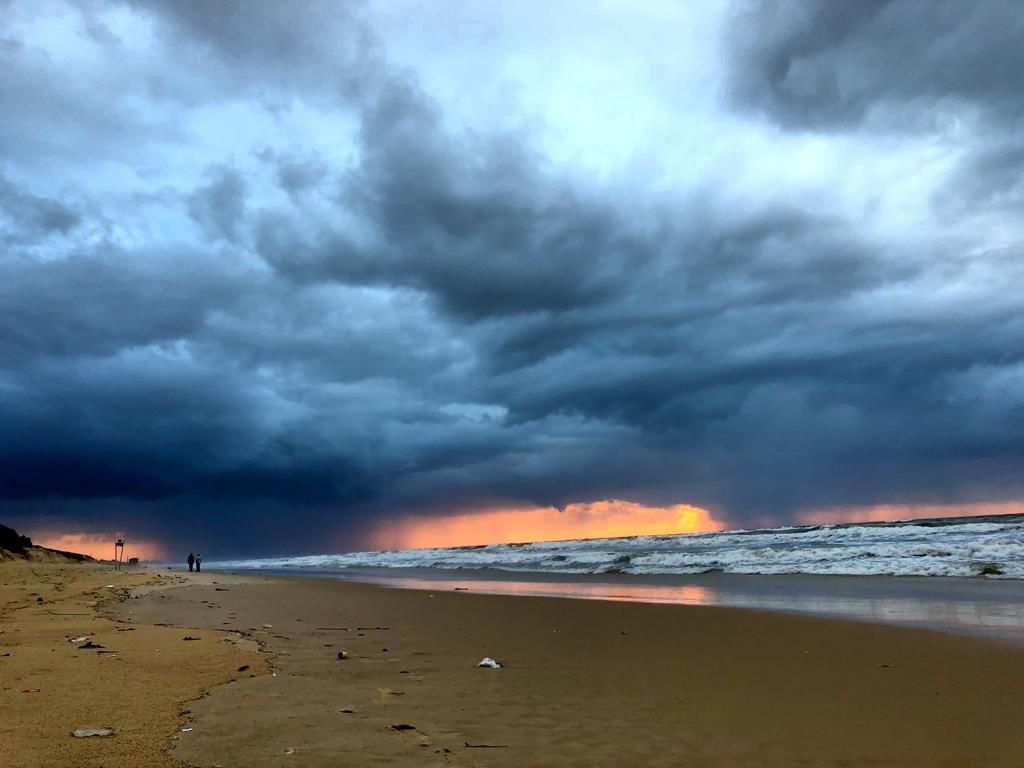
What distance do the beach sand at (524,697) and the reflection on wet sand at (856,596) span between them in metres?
1.91

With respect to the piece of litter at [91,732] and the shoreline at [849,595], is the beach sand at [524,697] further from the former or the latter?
the shoreline at [849,595]

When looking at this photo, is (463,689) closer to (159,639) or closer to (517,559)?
(159,639)

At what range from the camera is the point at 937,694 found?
6945 mm

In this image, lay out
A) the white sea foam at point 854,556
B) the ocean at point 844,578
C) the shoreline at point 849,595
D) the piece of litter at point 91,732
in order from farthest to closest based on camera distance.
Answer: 1. the white sea foam at point 854,556
2. the ocean at point 844,578
3. the shoreline at point 849,595
4. the piece of litter at point 91,732

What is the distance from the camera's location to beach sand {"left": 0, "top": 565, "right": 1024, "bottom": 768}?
4.93m

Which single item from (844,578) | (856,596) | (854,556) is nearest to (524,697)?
(856,596)

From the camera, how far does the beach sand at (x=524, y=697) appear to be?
Result: 4930 mm

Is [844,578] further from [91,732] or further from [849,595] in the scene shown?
[91,732]

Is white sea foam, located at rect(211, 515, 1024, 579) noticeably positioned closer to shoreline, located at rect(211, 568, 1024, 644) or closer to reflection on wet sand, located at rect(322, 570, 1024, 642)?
shoreline, located at rect(211, 568, 1024, 644)

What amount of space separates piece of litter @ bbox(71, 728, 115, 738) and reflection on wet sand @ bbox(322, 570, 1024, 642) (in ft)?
38.2

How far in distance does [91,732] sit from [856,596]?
17.4m

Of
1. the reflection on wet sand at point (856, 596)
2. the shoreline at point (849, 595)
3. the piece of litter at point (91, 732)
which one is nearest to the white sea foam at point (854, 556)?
the shoreline at point (849, 595)

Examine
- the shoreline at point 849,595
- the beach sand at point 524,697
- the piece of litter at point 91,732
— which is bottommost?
the shoreline at point 849,595

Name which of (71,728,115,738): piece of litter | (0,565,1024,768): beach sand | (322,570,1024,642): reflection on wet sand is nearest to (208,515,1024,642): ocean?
(322,570,1024,642): reflection on wet sand
